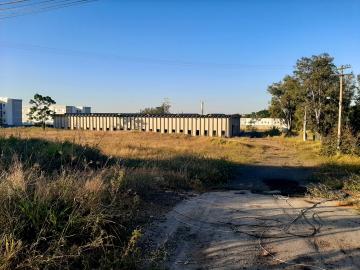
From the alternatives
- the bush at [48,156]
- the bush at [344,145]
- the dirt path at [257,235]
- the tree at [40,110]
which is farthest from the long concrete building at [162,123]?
the dirt path at [257,235]

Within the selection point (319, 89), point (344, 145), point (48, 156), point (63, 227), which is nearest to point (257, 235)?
point (63, 227)

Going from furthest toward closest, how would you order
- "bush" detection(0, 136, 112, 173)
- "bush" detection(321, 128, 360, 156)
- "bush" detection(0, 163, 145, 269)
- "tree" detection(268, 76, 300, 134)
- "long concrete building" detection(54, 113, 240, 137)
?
"tree" detection(268, 76, 300, 134)
"long concrete building" detection(54, 113, 240, 137)
"bush" detection(321, 128, 360, 156)
"bush" detection(0, 136, 112, 173)
"bush" detection(0, 163, 145, 269)

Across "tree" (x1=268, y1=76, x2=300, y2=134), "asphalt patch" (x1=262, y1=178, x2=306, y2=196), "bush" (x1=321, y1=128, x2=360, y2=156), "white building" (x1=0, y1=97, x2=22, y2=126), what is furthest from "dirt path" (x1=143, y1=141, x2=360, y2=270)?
"white building" (x1=0, y1=97, x2=22, y2=126)

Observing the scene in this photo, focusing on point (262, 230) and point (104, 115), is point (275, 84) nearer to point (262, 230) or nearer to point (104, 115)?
point (104, 115)

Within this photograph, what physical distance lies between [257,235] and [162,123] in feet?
186

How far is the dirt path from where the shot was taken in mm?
4824

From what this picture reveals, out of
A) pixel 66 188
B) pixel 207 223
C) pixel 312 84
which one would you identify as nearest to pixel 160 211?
pixel 207 223

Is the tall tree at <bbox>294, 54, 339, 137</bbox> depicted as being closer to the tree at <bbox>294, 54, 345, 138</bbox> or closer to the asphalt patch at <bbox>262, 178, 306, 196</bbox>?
the tree at <bbox>294, 54, 345, 138</bbox>

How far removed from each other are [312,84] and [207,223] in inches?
1732

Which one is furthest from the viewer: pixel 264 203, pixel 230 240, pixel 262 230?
pixel 264 203

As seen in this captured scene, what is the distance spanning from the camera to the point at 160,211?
24.0 ft

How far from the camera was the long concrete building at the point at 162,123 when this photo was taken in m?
57.2

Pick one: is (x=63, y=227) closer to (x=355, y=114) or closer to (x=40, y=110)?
(x=355, y=114)

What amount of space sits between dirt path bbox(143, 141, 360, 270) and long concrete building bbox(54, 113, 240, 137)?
48182 mm
